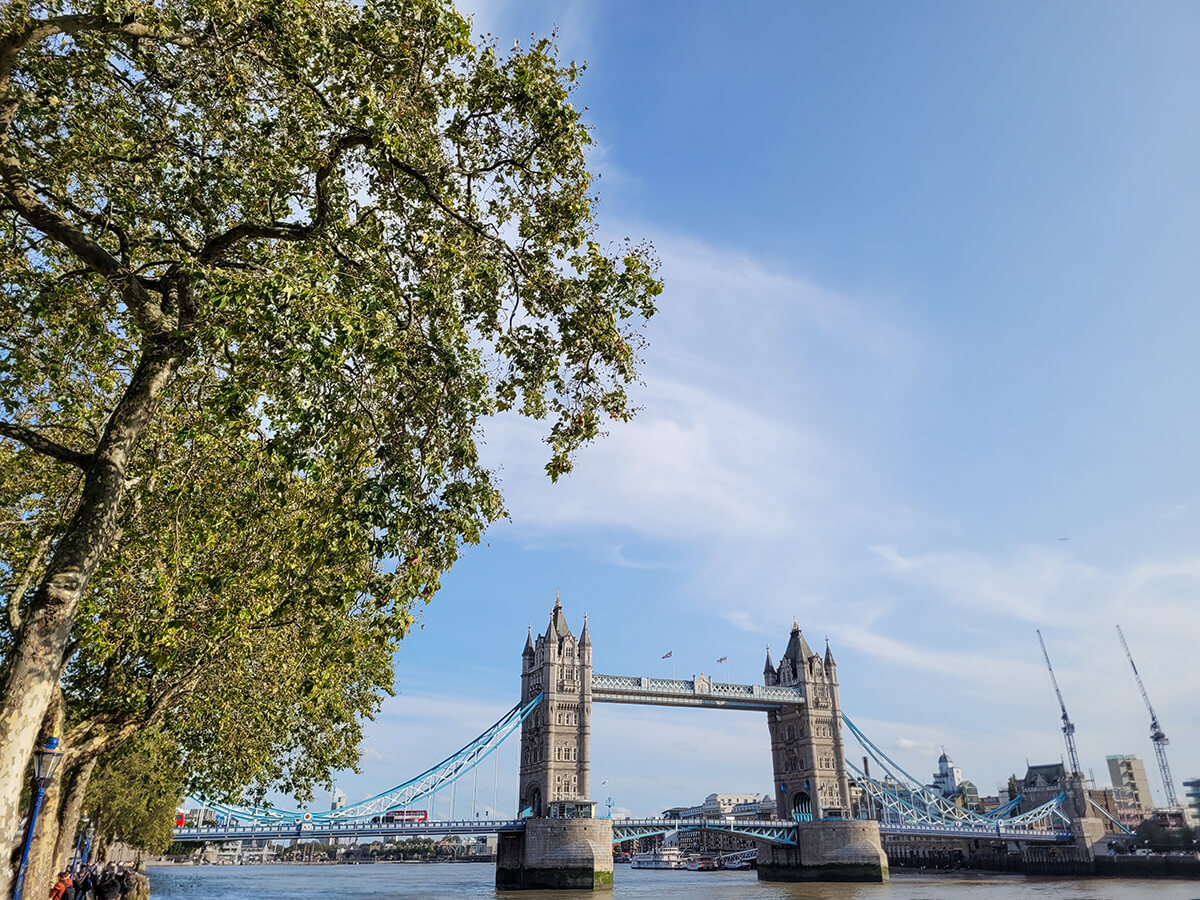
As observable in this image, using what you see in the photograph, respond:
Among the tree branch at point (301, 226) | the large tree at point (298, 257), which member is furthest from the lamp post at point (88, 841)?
the tree branch at point (301, 226)

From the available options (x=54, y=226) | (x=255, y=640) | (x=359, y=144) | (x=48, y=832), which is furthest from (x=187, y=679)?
(x=359, y=144)

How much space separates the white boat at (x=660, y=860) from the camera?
126 m

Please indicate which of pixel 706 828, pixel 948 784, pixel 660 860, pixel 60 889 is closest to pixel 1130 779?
pixel 948 784

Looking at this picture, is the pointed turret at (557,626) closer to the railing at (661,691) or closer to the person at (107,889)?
the railing at (661,691)

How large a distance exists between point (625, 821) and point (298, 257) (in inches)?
2670

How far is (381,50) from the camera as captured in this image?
850 centimetres

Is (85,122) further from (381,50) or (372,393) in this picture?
(372,393)

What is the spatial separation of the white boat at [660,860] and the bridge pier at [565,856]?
73828 millimetres


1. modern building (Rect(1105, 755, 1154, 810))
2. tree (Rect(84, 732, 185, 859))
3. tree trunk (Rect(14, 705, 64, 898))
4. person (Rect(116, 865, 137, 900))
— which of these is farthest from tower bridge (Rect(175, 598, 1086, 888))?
modern building (Rect(1105, 755, 1154, 810))

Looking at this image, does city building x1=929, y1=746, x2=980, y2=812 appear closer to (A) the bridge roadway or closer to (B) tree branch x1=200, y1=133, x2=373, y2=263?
(A) the bridge roadway

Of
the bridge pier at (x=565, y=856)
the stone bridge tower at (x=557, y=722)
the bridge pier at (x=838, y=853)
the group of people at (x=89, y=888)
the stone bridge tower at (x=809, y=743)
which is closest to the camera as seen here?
the group of people at (x=89, y=888)

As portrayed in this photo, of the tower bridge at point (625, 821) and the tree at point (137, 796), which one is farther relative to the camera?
the tower bridge at point (625, 821)

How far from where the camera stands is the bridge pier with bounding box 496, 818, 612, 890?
187 ft

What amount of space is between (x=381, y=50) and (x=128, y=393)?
4457 mm
